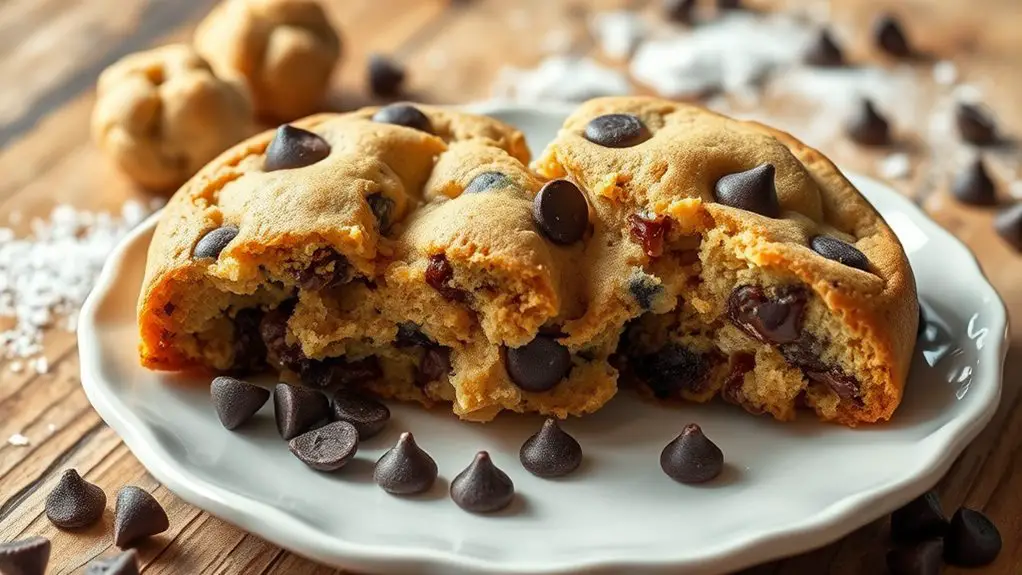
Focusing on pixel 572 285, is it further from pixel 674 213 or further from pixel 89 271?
pixel 89 271

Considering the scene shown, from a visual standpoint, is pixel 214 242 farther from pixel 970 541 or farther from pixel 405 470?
pixel 970 541

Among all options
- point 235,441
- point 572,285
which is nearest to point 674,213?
point 572,285

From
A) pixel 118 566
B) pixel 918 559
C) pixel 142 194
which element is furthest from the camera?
pixel 142 194

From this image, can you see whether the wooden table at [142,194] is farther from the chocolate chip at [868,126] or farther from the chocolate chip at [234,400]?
the chocolate chip at [234,400]

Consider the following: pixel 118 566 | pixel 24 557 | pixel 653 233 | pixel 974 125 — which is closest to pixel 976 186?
pixel 974 125

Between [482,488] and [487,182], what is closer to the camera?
[482,488]

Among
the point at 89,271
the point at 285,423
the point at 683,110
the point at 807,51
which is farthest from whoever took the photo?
the point at 807,51

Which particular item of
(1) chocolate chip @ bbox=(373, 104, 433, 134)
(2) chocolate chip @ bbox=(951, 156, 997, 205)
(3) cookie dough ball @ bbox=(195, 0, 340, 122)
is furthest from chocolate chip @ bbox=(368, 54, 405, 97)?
(2) chocolate chip @ bbox=(951, 156, 997, 205)
